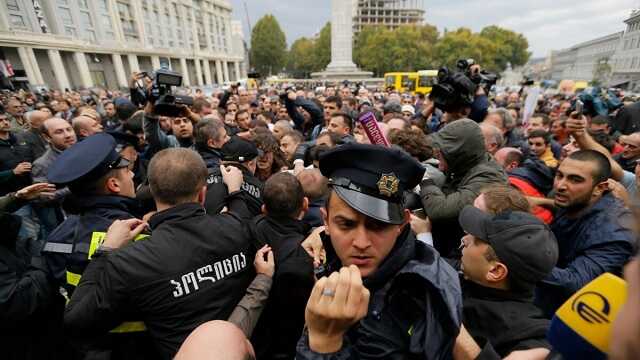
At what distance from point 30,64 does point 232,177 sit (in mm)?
39347

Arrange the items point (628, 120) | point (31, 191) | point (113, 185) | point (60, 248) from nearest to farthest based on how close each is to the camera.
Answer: point (60, 248) < point (113, 185) < point (31, 191) < point (628, 120)

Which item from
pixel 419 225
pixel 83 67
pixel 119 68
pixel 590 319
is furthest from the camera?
pixel 119 68

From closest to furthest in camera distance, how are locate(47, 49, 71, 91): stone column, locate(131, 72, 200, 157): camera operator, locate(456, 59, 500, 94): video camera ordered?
locate(131, 72, 200, 157): camera operator < locate(456, 59, 500, 94): video camera < locate(47, 49, 71, 91): stone column

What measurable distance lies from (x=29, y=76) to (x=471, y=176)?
40.9 meters

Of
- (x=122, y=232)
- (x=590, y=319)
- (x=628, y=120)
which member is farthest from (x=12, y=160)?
(x=628, y=120)

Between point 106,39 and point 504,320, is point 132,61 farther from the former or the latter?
point 504,320

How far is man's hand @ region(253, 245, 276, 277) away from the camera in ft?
6.02

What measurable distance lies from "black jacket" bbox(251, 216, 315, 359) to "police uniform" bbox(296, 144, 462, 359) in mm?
556

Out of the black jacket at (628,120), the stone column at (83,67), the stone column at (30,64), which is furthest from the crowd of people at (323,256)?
the stone column at (83,67)

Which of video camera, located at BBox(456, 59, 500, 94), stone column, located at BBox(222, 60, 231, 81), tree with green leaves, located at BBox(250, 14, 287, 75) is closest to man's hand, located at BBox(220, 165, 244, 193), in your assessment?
video camera, located at BBox(456, 59, 500, 94)

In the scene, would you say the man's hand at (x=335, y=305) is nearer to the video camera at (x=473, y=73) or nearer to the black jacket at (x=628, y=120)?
the video camera at (x=473, y=73)

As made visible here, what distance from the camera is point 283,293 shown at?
76.4 inches

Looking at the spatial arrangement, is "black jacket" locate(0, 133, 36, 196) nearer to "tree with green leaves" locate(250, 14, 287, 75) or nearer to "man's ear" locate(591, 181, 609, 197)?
"man's ear" locate(591, 181, 609, 197)

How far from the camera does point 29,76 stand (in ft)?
97.1
